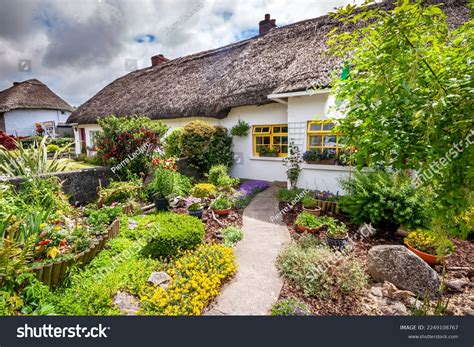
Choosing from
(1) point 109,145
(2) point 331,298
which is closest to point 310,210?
(2) point 331,298

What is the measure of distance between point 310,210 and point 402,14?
4.10 meters

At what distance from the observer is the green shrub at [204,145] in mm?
7711

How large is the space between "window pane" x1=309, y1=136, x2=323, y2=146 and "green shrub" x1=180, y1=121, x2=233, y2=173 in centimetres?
304

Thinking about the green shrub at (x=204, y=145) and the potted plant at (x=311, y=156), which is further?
the green shrub at (x=204, y=145)

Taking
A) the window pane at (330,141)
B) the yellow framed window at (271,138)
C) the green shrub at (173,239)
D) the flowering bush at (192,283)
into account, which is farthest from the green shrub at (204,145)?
the flowering bush at (192,283)

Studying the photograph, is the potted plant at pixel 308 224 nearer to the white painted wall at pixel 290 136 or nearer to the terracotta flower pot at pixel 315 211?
the terracotta flower pot at pixel 315 211

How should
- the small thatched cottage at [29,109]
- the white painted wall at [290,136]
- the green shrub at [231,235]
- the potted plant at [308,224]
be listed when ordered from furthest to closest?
the small thatched cottage at [29,109] → the white painted wall at [290,136] → the potted plant at [308,224] → the green shrub at [231,235]

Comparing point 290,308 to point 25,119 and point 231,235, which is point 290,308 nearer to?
point 231,235

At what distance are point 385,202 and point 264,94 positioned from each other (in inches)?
182

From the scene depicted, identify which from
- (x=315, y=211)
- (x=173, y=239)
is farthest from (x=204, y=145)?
(x=173, y=239)

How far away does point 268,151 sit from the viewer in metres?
7.95

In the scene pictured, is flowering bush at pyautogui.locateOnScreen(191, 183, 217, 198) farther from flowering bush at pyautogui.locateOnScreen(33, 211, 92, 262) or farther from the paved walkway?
flowering bush at pyautogui.locateOnScreen(33, 211, 92, 262)

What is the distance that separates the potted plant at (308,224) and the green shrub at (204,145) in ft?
14.2

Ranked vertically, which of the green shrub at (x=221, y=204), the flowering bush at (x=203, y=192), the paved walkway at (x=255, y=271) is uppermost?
the flowering bush at (x=203, y=192)
